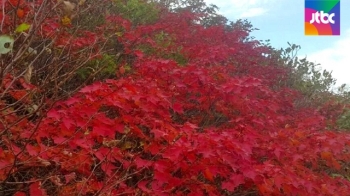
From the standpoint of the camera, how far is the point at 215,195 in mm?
3830

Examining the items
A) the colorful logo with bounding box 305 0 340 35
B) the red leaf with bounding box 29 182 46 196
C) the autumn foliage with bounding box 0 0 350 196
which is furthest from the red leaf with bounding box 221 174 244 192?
the colorful logo with bounding box 305 0 340 35

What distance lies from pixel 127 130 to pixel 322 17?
5.97 m

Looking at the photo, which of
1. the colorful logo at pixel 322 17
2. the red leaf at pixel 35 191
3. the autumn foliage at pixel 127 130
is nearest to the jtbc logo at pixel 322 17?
the colorful logo at pixel 322 17

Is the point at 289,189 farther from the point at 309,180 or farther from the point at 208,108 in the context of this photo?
the point at 208,108

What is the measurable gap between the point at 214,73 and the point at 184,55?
5.13 ft

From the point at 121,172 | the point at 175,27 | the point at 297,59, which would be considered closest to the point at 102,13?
the point at 175,27

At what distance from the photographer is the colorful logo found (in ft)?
25.4

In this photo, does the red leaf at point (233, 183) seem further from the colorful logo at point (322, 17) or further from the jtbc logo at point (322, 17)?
the jtbc logo at point (322, 17)

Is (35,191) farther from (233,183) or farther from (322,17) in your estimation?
(322,17)

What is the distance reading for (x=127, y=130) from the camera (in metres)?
3.67

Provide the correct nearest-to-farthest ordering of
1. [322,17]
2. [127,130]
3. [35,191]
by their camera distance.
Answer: [35,191]
[127,130]
[322,17]

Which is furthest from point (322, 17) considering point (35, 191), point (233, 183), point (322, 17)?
point (35, 191)

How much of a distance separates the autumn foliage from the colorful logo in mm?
2244

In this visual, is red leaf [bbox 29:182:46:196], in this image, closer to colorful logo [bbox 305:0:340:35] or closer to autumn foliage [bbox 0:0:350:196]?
autumn foliage [bbox 0:0:350:196]
